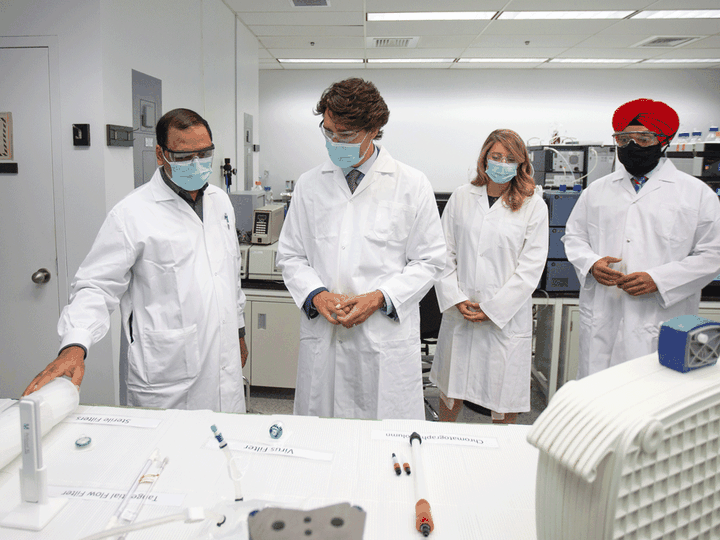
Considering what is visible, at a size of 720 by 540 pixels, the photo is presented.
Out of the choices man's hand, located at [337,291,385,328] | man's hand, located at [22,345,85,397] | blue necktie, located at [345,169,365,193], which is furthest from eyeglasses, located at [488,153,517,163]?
man's hand, located at [22,345,85,397]

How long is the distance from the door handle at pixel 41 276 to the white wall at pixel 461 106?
15.3 ft

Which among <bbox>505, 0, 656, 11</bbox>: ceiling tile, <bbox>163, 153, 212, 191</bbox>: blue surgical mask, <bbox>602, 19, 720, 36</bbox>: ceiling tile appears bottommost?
<bbox>163, 153, 212, 191</bbox>: blue surgical mask

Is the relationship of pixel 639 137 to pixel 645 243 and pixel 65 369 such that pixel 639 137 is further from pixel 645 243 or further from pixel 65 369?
pixel 65 369

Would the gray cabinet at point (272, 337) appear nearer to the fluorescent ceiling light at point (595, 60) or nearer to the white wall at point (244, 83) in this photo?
the white wall at point (244, 83)

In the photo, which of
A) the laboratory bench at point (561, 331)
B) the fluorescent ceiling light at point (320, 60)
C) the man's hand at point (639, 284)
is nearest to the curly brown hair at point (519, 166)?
the man's hand at point (639, 284)

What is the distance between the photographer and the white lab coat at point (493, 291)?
2031mm

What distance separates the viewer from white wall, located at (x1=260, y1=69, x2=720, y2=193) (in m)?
6.43

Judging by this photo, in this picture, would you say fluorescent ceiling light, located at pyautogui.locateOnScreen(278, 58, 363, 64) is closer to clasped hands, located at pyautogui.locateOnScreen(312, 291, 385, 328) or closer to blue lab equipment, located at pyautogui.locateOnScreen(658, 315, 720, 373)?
clasped hands, located at pyautogui.locateOnScreen(312, 291, 385, 328)

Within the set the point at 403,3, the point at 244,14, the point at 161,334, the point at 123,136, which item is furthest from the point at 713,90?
the point at 161,334

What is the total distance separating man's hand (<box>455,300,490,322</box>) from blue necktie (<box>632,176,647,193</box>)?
793mm

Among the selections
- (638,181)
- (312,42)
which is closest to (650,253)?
(638,181)

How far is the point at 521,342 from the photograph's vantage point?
208cm

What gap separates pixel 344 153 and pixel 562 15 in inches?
140

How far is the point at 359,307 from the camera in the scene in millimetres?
1454
